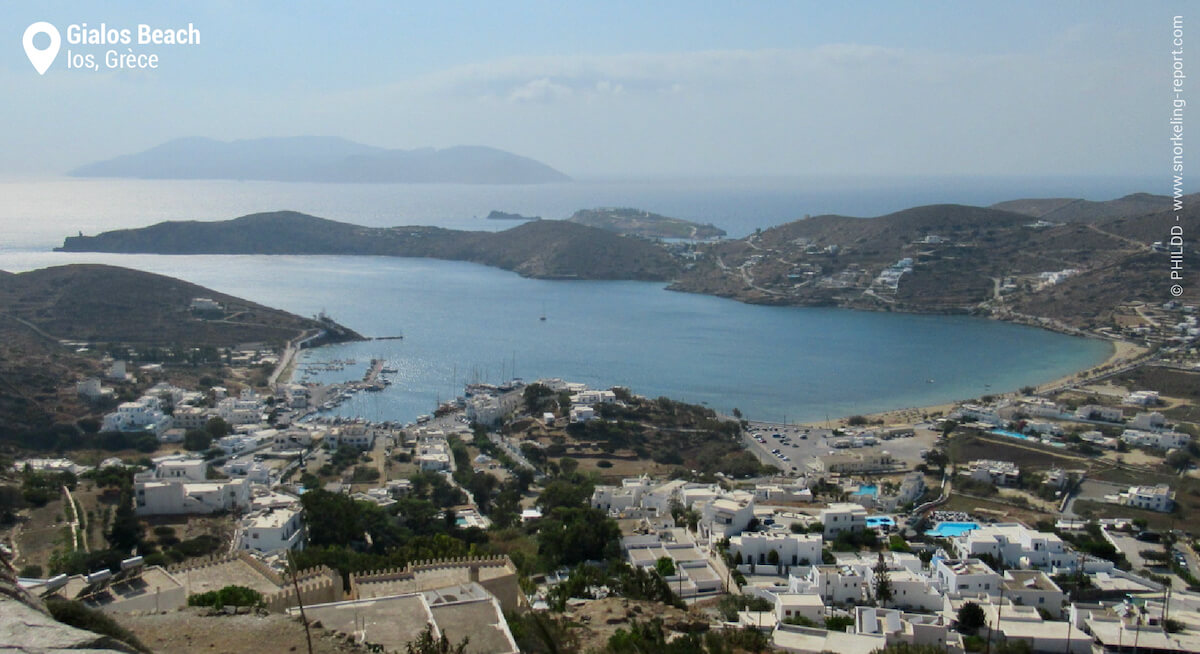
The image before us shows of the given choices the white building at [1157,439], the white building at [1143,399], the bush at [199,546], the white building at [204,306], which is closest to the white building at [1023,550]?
the white building at [1157,439]

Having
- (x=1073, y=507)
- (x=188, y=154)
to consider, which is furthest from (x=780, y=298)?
(x=188, y=154)

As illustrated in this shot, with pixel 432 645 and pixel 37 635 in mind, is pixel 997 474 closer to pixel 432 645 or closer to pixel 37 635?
pixel 432 645

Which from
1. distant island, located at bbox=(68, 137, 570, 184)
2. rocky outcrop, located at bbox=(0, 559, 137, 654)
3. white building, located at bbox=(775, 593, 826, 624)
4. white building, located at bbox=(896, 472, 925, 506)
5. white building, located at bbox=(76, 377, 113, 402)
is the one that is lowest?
white building, located at bbox=(896, 472, 925, 506)

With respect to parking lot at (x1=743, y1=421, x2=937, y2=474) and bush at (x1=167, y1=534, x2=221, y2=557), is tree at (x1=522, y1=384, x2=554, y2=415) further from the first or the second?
bush at (x1=167, y1=534, x2=221, y2=557)

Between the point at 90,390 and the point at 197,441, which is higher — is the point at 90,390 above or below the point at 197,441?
above

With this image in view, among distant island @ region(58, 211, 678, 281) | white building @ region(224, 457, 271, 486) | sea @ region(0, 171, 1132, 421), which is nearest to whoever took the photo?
white building @ region(224, 457, 271, 486)

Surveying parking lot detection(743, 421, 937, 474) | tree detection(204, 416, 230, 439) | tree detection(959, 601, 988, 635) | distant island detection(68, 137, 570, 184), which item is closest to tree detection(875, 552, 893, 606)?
tree detection(959, 601, 988, 635)

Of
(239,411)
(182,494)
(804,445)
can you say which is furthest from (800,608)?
(239,411)
